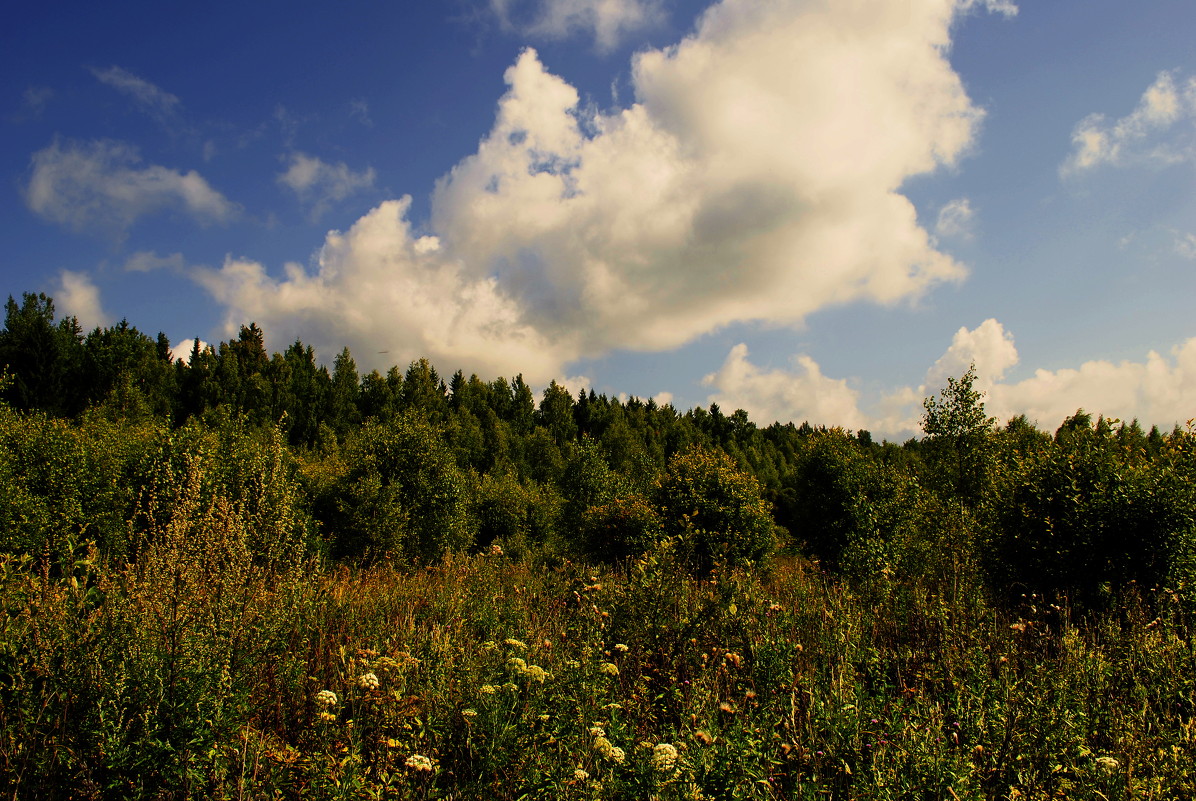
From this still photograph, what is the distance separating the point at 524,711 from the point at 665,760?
100 centimetres

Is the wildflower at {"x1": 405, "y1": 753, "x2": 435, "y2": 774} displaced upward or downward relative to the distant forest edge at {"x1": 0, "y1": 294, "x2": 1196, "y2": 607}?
downward

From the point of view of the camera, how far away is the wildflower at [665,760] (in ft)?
8.39

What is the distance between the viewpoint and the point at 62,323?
40.7 metres

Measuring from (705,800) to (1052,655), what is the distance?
16.7 feet

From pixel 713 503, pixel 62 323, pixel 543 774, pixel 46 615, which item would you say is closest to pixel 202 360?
pixel 62 323

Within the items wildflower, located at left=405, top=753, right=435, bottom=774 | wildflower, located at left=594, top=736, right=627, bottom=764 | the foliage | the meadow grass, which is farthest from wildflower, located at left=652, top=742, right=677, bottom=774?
the foliage

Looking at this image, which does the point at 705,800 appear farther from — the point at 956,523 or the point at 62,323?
the point at 62,323

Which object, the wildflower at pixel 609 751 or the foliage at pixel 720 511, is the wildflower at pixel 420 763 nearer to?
the wildflower at pixel 609 751

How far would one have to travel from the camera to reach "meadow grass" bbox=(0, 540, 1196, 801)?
280 cm

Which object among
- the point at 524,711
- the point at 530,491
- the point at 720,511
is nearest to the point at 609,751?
the point at 524,711

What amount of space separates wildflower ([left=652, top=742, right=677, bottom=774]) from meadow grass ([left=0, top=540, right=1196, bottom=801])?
1 centimetres

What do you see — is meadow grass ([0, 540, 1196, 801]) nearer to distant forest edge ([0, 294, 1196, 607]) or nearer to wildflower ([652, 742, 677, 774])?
wildflower ([652, 742, 677, 774])

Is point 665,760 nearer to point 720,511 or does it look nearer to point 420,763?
point 420,763

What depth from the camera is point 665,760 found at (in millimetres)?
2561
